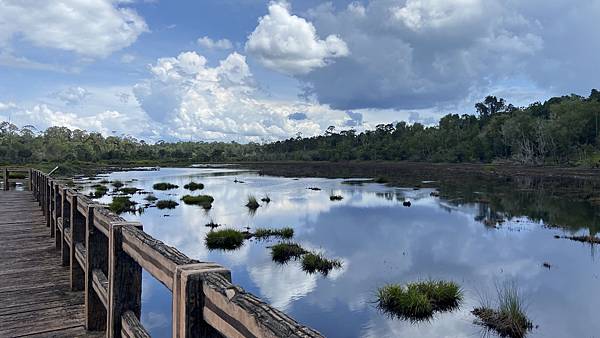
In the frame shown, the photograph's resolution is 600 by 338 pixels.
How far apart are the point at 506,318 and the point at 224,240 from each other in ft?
42.2

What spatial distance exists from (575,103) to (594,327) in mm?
99279

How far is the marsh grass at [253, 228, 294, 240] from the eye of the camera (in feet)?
76.8

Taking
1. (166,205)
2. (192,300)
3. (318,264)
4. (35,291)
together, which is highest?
(192,300)

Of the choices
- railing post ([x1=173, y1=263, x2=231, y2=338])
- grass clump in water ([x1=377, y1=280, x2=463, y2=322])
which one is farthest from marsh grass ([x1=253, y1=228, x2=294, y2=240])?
railing post ([x1=173, y1=263, x2=231, y2=338])

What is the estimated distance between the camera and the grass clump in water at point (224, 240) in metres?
21.2

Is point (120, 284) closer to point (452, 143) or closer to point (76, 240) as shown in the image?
point (76, 240)

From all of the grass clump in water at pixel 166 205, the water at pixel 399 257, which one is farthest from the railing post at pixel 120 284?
the grass clump in water at pixel 166 205

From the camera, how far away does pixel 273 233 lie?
24.0 metres

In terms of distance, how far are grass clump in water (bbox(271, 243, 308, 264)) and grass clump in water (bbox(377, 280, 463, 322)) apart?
524 centimetres

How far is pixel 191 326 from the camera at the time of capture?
99.7 inches

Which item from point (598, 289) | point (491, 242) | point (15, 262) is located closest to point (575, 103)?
point (491, 242)

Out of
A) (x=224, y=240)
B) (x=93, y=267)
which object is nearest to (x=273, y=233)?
A: (x=224, y=240)

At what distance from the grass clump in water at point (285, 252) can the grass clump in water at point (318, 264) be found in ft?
3.24

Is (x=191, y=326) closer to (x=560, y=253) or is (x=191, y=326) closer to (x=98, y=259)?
(x=98, y=259)
